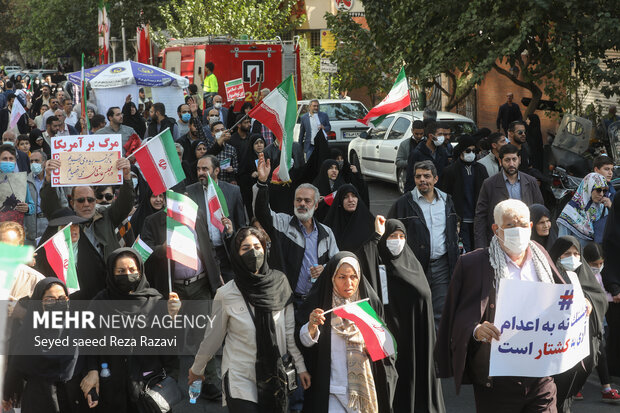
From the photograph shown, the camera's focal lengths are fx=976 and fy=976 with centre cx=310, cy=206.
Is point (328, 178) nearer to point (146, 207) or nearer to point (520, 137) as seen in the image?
point (146, 207)

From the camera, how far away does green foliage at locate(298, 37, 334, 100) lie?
105ft

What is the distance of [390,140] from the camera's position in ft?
59.4

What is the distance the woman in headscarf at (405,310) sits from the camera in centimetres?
674

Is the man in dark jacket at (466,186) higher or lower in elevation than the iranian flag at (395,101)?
lower

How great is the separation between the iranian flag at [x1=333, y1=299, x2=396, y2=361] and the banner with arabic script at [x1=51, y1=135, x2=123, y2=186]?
143 inches

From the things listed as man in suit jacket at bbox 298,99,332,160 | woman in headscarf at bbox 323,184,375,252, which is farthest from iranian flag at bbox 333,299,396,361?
man in suit jacket at bbox 298,99,332,160

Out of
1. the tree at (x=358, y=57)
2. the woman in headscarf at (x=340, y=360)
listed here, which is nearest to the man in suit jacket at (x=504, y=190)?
the woman in headscarf at (x=340, y=360)

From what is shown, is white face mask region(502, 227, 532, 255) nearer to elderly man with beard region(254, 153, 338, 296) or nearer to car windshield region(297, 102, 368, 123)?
elderly man with beard region(254, 153, 338, 296)

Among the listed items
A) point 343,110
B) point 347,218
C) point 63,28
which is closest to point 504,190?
point 347,218

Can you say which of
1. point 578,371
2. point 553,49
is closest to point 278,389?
point 578,371

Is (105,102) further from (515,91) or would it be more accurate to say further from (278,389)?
(278,389)

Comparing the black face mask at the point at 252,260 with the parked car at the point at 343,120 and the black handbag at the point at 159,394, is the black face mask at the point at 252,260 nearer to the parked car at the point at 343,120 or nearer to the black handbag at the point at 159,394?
the black handbag at the point at 159,394

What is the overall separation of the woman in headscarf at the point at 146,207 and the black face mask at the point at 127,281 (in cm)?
262

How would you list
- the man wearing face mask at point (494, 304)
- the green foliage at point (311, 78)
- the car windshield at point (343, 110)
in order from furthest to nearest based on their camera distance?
the green foliage at point (311, 78) → the car windshield at point (343, 110) → the man wearing face mask at point (494, 304)
